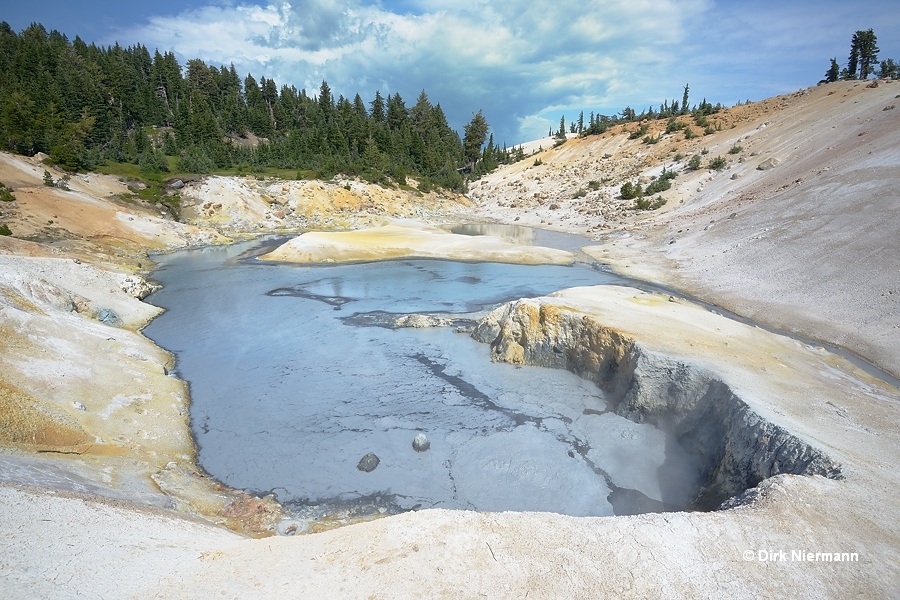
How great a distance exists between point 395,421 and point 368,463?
1730 mm

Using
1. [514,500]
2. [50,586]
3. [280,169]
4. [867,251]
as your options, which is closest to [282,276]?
[514,500]

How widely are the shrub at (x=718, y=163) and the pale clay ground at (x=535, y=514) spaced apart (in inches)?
556

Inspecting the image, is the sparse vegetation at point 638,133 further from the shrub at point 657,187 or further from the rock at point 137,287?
the rock at point 137,287

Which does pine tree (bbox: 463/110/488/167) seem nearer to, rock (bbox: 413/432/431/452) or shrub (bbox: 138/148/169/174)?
shrub (bbox: 138/148/169/174)

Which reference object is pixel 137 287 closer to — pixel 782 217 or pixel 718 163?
pixel 782 217

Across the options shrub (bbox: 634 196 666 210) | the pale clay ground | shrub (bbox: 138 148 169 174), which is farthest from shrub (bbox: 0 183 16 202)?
shrub (bbox: 634 196 666 210)

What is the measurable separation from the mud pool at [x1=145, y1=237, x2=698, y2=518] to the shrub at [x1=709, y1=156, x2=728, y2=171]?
38081 mm

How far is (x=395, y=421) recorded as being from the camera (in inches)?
451

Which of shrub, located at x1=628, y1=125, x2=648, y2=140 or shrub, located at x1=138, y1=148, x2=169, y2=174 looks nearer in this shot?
shrub, located at x1=138, y1=148, x2=169, y2=174

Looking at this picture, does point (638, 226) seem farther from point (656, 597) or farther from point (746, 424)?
point (656, 597)

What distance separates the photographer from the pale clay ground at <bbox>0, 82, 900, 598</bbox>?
4.73m

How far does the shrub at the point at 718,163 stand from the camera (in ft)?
148

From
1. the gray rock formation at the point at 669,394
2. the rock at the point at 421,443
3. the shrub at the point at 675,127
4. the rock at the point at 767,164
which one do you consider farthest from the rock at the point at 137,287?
the shrub at the point at 675,127

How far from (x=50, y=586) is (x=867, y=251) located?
2715cm
